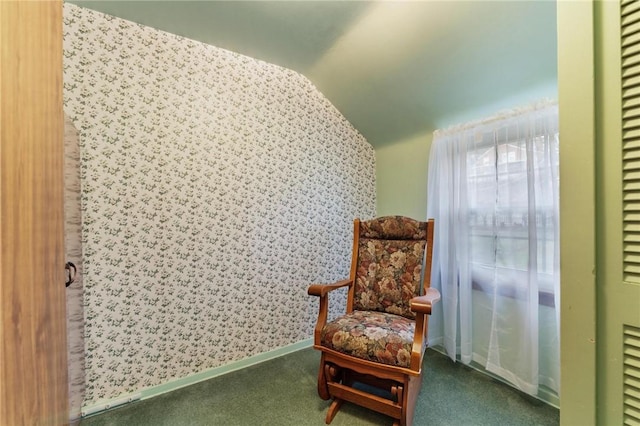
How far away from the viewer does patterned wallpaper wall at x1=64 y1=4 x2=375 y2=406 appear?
152 cm

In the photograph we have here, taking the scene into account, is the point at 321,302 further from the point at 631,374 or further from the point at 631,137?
the point at 631,137

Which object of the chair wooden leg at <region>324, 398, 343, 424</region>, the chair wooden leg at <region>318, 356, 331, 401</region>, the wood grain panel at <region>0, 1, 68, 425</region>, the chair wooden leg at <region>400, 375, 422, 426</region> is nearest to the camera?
the wood grain panel at <region>0, 1, 68, 425</region>

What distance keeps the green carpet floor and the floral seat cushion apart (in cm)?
42

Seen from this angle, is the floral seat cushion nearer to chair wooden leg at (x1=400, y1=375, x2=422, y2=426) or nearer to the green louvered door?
chair wooden leg at (x1=400, y1=375, x2=422, y2=426)

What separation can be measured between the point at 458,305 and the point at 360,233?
3.10ft

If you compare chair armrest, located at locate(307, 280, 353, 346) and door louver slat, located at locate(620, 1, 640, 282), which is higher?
door louver slat, located at locate(620, 1, 640, 282)

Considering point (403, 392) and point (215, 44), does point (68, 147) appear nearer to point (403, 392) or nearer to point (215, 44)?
point (215, 44)

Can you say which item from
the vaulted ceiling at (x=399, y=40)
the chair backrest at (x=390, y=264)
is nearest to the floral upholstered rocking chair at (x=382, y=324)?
the chair backrest at (x=390, y=264)

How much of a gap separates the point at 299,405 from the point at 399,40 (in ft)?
7.73

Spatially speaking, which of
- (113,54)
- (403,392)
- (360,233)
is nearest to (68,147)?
(113,54)

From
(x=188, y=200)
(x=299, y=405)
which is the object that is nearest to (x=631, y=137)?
(x=299, y=405)

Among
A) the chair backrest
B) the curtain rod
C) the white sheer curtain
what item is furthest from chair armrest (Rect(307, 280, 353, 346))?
the curtain rod

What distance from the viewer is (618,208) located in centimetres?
55

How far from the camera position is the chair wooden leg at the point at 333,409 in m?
1.43
